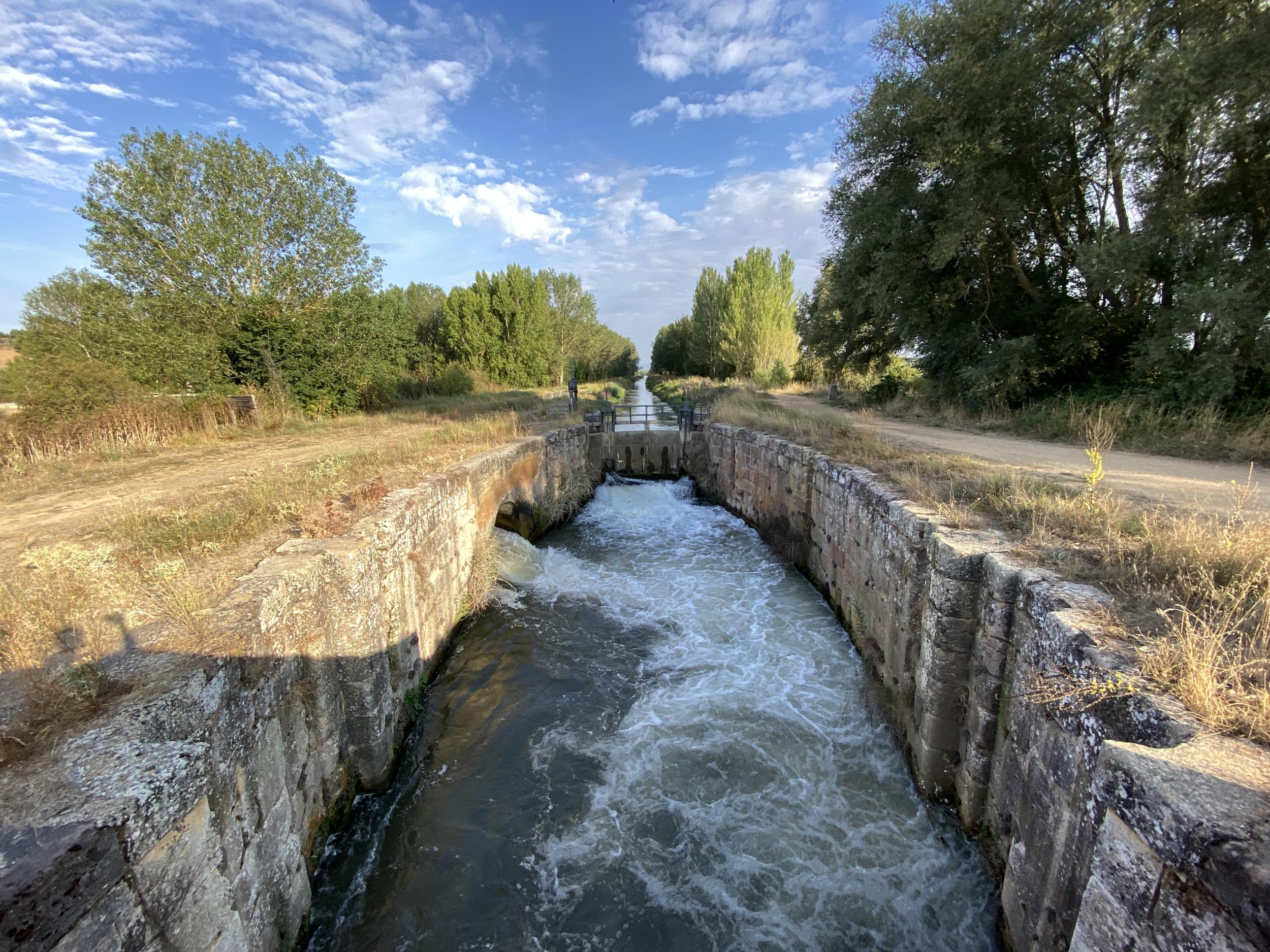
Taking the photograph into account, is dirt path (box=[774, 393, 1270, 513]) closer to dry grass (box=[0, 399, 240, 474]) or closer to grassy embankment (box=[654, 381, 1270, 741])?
grassy embankment (box=[654, 381, 1270, 741])

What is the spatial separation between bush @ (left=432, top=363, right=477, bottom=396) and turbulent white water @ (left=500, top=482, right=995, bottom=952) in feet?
71.1

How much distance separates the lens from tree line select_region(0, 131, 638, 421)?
12734 mm

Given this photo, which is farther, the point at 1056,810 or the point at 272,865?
the point at 272,865

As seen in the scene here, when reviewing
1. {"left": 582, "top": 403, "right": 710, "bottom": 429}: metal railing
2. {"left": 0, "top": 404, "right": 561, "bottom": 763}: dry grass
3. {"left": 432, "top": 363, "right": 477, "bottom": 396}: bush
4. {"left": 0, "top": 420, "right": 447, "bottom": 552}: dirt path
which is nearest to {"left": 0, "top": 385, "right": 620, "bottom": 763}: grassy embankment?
{"left": 0, "top": 404, "right": 561, "bottom": 763}: dry grass

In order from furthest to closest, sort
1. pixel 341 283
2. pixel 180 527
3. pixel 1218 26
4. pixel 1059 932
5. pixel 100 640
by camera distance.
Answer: pixel 341 283 < pixel 1218 26 < pixel 180 527 < pixel 100 640 < pixel 1059 932

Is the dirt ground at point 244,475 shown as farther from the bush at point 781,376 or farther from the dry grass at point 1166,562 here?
the bush at point 781,376

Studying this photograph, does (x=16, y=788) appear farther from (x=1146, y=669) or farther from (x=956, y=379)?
(x=956, y=379)

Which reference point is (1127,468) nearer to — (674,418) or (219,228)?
(674,418)

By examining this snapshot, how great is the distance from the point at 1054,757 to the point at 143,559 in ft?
19.6

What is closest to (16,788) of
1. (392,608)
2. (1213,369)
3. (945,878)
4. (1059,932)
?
(392,608)

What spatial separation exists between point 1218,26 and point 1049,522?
30.6ft

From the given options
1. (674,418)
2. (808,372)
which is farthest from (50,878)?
(808,372)

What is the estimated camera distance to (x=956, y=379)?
41.8 ft

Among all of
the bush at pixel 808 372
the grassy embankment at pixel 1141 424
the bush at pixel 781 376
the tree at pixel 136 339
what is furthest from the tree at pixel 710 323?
the tree at pixel 136 339
